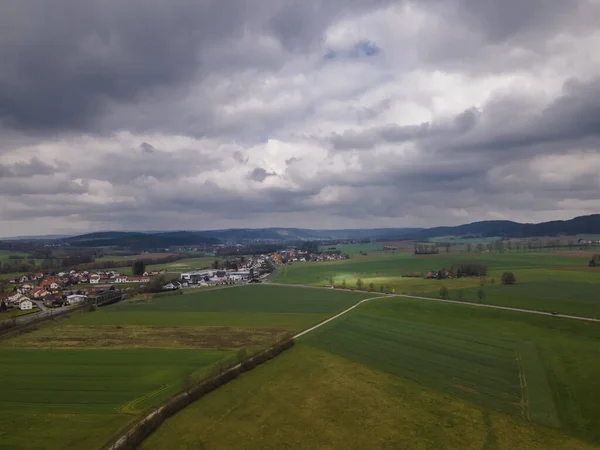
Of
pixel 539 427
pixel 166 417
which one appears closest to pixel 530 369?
pixel 539 427

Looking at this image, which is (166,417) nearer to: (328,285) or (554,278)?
(328,285)

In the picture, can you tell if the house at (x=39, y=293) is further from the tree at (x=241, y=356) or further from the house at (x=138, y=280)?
the tree at (x=241, y=356)

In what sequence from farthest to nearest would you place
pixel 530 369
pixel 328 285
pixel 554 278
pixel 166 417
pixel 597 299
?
pixel 328 285 < pixel 554 278 < pixel 597 299 < pixel 530 369 < pixel 166 417

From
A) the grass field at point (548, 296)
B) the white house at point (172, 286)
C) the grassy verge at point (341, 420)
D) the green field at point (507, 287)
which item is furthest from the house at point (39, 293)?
the grass field at point (548, 296)

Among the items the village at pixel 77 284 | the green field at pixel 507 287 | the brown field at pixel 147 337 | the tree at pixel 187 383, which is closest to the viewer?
the tree at pixel 187 383

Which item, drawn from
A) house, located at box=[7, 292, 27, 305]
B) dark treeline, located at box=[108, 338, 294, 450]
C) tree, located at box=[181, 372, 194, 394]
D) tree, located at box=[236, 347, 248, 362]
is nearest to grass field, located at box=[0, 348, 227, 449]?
tree, located at box=[181, 372, 194, 394]

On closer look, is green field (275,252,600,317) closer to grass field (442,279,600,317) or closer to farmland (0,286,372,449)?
grass field (442,279,600,317)

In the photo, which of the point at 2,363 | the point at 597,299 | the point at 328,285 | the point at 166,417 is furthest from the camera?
the point at 328,285
